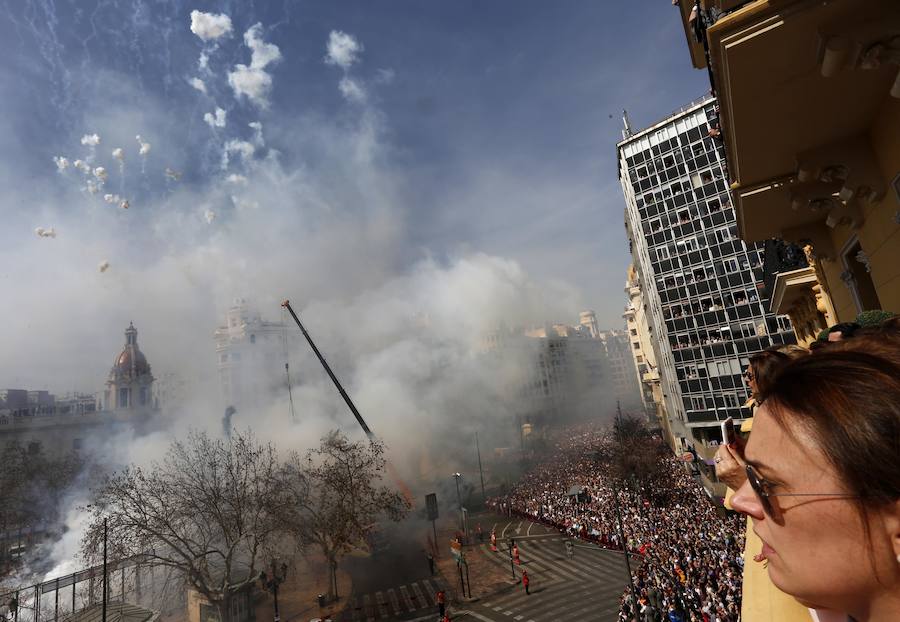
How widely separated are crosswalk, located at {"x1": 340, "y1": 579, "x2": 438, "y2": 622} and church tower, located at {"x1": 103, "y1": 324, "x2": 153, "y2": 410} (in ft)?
198

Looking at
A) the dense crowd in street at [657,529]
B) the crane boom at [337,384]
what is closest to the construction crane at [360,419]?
the crane boom at [337,384]

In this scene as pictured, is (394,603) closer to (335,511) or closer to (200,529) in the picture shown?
(335,511)

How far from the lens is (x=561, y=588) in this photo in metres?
23.7

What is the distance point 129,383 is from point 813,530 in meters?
88.5

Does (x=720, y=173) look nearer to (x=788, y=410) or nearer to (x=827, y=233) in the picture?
(x=827, y=233)

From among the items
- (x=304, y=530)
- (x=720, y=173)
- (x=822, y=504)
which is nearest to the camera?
(x=822, y=504)

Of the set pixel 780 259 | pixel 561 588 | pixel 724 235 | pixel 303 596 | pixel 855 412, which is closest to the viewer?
pixel 855 412

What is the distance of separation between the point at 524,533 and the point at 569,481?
927cm

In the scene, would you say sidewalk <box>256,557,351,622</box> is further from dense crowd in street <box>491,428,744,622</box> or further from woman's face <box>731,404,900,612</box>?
woman's face <box>731,404,900,612</box>

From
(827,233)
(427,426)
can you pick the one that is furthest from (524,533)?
(827,233)

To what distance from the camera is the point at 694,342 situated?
4072 centimetres

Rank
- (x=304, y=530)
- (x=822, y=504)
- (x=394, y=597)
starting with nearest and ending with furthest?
(x=822, y=504), (x=394, y=597), (x=304, y=530)

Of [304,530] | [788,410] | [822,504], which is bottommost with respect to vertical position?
[304,530]

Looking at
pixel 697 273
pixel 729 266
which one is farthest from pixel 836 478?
pixel 697 273
